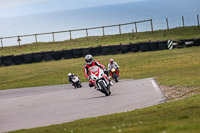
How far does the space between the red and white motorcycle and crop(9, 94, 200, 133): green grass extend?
4635 millimetres

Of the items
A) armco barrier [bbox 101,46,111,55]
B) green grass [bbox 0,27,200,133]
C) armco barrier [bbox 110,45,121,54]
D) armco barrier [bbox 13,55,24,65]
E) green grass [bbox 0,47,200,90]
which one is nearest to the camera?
green grass [bbox 0,27,200,133]

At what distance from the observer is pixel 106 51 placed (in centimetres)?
4444

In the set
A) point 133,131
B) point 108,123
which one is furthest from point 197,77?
point 133,131

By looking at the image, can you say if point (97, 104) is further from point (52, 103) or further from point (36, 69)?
point (36, 69)

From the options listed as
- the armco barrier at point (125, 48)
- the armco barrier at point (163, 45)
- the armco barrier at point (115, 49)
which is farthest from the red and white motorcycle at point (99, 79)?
the armco barrier at point (115, 49)

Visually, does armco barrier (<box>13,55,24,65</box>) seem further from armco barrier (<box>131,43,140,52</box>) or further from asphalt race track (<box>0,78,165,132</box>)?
asphalt race track (<box>0,78,165,132</box>)

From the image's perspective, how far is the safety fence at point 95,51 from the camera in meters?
42.6

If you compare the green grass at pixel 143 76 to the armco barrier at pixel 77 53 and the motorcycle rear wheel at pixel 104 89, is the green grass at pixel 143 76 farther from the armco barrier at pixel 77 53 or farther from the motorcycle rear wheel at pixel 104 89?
the motorcycle rear wheel at pixel 104 89

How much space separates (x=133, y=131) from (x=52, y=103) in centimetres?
953

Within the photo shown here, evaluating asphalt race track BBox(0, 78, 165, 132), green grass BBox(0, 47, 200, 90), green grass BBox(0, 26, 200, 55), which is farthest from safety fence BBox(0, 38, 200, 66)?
asphalt race track BBox(0, 78, 165, 132)

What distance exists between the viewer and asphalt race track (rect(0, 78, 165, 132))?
1431 centimetres

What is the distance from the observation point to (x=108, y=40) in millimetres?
56562

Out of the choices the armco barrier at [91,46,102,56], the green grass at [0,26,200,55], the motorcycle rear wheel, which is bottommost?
the motorcycle rear wheel

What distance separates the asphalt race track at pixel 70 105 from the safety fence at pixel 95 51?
71.8 ft
